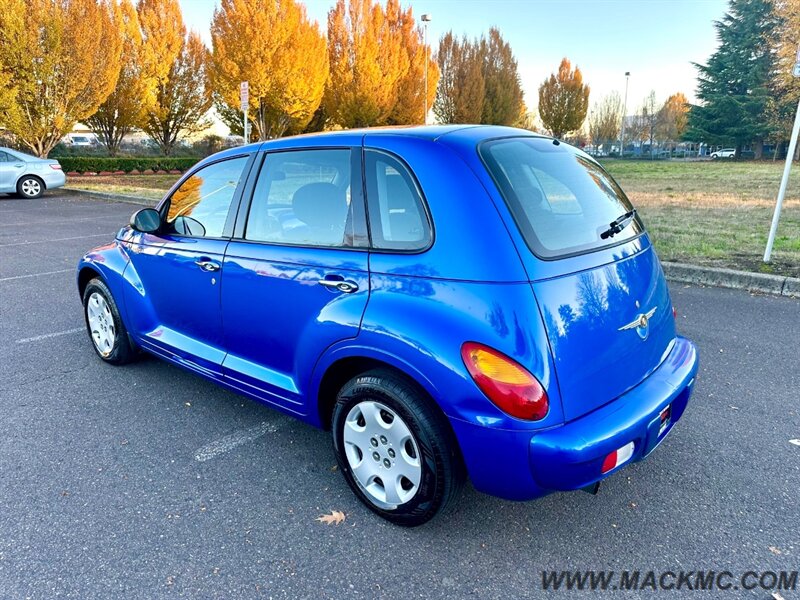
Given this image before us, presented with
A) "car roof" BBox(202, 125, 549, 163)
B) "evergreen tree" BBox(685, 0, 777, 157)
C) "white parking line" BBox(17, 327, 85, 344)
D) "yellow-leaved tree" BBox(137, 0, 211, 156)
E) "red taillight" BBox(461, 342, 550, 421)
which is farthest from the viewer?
"evergreen tree" BBox(685, 0, 777, 157)

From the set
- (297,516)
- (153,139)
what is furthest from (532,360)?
(153,139)

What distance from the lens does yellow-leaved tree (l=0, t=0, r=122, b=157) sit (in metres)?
17.3

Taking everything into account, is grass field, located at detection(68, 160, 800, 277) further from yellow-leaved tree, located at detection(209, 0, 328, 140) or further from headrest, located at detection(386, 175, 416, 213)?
yellow-leaved tree, located at detection(209, 0, 328, 140)

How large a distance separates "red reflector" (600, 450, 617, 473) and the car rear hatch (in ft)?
0.62

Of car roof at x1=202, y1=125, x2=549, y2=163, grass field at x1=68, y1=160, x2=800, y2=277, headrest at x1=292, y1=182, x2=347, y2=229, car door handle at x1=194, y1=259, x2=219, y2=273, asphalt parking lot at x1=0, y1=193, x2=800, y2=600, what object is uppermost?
car roof at x1=202, y1=125, x2=549, y2=163

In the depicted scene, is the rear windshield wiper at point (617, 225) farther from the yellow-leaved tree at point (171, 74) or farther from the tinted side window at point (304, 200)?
the yellow-leaved tree at point (171, 74)

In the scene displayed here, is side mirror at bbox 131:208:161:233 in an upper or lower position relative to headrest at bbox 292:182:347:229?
lower

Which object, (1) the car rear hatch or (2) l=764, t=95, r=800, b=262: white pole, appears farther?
(2) l=764, t=95, r=800, b=262: white pole

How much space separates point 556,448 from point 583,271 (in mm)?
720

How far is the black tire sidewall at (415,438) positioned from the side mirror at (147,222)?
182cm

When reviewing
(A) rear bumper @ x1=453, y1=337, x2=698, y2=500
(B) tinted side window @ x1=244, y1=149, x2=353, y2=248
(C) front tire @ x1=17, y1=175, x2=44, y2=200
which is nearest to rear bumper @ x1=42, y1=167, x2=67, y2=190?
(C) front tire @ x1=17, y1=175, x2=44, y2=200

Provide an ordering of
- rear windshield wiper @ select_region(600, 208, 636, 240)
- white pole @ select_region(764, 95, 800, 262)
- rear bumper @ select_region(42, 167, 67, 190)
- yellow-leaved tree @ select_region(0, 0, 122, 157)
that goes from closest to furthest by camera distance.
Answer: rear windshield wiper @ select_region(600, 208, 636, 240)
white pole @ select_region(764, 95, 800, 262)
rear bumper @ select_region(42, 167, 67, 190)
yellow-leaved tree @ select_region(0, 0, 122, 157)

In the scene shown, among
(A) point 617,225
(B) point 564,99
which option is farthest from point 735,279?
(B) point 564,99

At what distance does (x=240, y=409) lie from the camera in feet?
11.7
